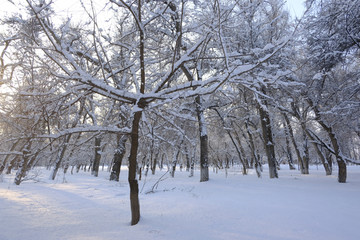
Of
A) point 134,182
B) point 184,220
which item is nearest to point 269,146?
point 184,220

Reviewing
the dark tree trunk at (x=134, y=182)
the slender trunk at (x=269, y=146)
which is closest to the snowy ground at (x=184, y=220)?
the dark tree trunk at (x=134, y=182)

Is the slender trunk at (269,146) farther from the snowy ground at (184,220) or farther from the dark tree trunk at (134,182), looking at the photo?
the dark tree trunk at (134,182)

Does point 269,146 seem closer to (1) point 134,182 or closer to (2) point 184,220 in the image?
(2) point 184,220

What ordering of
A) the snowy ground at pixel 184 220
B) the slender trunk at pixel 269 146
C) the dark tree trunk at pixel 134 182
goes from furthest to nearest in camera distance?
the slender trunk at pixel 269 146, the dark tree trunk at pixel 134 182, the snowy ground at pixel 184 220

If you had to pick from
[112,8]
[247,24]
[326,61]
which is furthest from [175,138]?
[112,8]

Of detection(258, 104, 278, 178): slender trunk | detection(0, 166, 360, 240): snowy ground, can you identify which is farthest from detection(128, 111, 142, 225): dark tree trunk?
detection(258, 104, 278, 178): slender trunk

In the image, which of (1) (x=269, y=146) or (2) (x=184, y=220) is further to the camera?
(1) (x=269, y=146)

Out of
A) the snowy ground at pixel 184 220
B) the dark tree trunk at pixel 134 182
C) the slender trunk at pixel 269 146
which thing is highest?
the slender trunk at pixel 269 146

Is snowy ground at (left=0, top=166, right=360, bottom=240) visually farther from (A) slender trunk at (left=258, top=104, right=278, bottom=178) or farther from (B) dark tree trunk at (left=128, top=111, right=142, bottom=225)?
(A) slender trunk at (left=258, top=104, right=278, bottom=178)

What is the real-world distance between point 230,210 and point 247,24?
9157 millimetres

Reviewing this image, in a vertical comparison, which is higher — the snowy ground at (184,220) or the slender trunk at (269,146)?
the slender trunk at (269,146)

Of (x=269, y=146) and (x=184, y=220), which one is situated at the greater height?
(x=269, y=146)

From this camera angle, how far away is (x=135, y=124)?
3.50 meters

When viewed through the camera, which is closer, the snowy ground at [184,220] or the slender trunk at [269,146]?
the snowy ground at [184,220]
